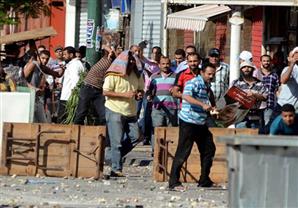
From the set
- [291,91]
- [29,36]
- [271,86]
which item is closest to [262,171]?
[291,91]

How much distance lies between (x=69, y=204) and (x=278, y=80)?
5.84m

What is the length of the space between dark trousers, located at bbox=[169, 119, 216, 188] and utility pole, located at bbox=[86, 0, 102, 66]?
12.5 ft

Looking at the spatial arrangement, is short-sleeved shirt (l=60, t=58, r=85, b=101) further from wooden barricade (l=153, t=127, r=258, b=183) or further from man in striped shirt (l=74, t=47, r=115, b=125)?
wooden barricade (l=153, t=127, r=258, b=183)

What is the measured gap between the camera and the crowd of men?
48.5 feet

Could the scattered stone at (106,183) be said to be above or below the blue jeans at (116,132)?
below

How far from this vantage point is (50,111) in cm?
2194

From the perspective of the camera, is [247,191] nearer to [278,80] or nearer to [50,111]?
[278,80]

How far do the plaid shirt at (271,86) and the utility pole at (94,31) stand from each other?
8.81 ft

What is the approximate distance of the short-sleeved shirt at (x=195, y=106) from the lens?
14703mm

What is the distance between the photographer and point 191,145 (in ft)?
48.8

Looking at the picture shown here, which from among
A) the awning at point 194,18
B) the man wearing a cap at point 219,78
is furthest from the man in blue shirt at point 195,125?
the awning at point 194,18

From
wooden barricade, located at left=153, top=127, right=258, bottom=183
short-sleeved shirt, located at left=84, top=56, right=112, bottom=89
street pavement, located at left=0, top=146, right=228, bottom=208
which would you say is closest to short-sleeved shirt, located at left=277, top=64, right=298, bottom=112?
wooden barricade, located at left=153, top=127, right=258, bottom=183

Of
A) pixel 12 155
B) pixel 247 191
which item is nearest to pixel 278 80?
pixel 12 155

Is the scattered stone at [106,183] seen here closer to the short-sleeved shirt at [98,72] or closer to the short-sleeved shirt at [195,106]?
the short-sleeved shirt at [195,106]
